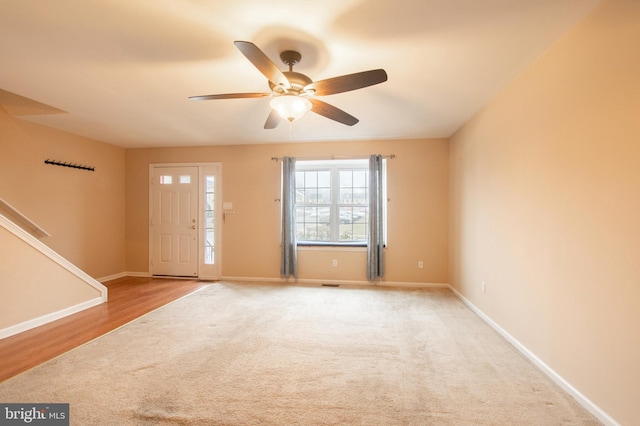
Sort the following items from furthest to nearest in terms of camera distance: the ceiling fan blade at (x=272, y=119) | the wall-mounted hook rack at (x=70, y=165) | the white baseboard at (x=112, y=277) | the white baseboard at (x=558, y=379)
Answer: the white baseboard at (x=112, y=277), the wall-mounted hook rack at (x=70, y=165), the ceiling fan blade at (x=272, y=119), the white baseboard at (x=558, y=379)

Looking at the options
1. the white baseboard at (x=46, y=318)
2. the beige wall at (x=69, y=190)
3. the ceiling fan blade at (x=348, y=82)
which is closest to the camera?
the ceiling fan blade at (x=348, y=82)

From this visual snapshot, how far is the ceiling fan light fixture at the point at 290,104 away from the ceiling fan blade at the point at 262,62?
98mm

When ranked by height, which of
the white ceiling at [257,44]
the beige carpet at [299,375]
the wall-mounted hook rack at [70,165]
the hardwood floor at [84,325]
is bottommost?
the beige carpet at [299,375]

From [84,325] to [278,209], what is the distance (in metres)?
2.98

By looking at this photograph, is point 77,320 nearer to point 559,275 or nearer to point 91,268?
point 91,268

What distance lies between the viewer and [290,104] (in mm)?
2148

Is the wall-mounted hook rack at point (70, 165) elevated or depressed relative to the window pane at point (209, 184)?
elevated

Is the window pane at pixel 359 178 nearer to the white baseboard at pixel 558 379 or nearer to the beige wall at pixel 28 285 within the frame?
the white baseboard at pixel 558 379

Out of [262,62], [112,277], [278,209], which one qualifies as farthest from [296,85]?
[112,277]

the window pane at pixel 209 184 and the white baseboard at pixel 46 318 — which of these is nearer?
→ the white baseboard at pixel 46 318

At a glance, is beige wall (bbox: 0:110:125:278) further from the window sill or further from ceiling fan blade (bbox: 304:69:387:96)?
ceiling fan blade (bbox: 304:69:387:96)

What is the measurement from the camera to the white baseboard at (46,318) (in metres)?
2.77

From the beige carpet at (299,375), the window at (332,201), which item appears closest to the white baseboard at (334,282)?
the window at (332,201)

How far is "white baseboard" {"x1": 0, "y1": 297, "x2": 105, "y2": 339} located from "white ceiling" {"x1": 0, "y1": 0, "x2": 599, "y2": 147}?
96.5 inches
